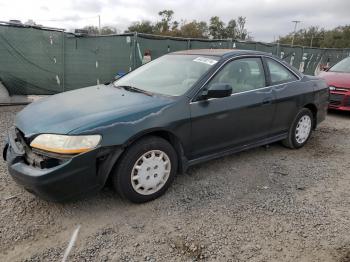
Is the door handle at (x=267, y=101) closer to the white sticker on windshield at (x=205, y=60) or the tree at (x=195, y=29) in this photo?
the white sticker on windshield at (x=205, y=60)

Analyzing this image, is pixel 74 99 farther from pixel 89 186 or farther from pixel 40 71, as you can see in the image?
pixel 40 71

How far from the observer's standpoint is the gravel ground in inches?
101

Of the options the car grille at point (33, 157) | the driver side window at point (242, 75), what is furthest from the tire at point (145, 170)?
the driver side window at point (242, 75)

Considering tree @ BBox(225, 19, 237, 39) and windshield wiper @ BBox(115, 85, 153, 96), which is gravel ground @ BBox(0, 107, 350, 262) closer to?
windshield wiper @ BBox(115, 85, 153, 96)

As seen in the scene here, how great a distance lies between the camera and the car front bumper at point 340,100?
286 inches

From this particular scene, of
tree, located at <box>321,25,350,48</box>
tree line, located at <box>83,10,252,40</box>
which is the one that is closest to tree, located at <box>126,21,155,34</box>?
tree line, located at <box>83,10,252,40</box>

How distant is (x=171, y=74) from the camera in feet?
13.0

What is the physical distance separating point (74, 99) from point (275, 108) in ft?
8.69

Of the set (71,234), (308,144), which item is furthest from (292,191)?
(71,234)

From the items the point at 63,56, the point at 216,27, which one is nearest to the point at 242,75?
the point at 63,56

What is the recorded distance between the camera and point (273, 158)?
15.2 feet

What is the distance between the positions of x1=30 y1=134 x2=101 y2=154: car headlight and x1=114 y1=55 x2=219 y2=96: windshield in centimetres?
115

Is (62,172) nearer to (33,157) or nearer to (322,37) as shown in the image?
(33,157)

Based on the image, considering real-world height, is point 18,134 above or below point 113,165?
above
